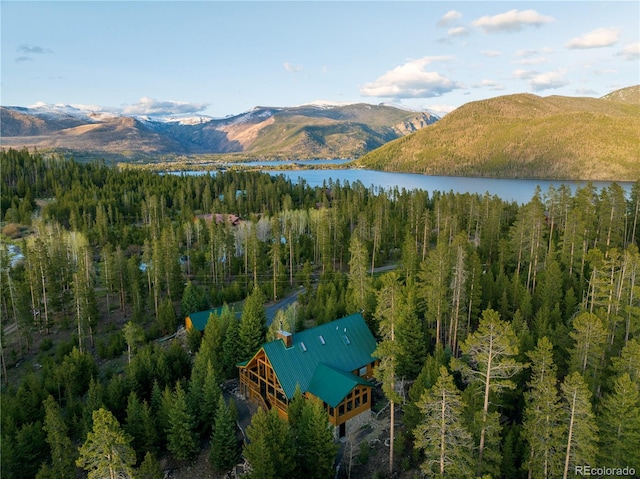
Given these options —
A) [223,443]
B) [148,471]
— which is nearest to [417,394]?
[223,443]

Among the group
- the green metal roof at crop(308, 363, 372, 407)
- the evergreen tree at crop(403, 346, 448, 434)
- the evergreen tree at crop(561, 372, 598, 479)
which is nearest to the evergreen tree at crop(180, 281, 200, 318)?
the green metal roof at crop(308, 363, 372, 407)

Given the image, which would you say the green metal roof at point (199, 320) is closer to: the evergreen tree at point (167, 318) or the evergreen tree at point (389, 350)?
the evergreen tree at point (167, 318)

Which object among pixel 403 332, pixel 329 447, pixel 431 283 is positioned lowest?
pixel 329 447

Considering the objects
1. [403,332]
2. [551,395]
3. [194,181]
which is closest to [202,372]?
[403,332]

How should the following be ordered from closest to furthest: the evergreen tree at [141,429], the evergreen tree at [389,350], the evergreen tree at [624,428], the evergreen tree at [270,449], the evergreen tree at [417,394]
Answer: the evergreen tree at [624,428], the evergreen tree at [270,449], the evergreen tree at [389,350], the evergreen tree at [417,394], the evergreen tree at [141,429]

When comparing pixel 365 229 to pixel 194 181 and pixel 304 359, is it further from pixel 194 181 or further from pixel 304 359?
pixel 194 181

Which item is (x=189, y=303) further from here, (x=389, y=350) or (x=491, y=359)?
(x=491, y=359)

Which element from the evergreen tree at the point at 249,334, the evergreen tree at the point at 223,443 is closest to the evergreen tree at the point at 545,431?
the evergreen tree at the point at 223,443
